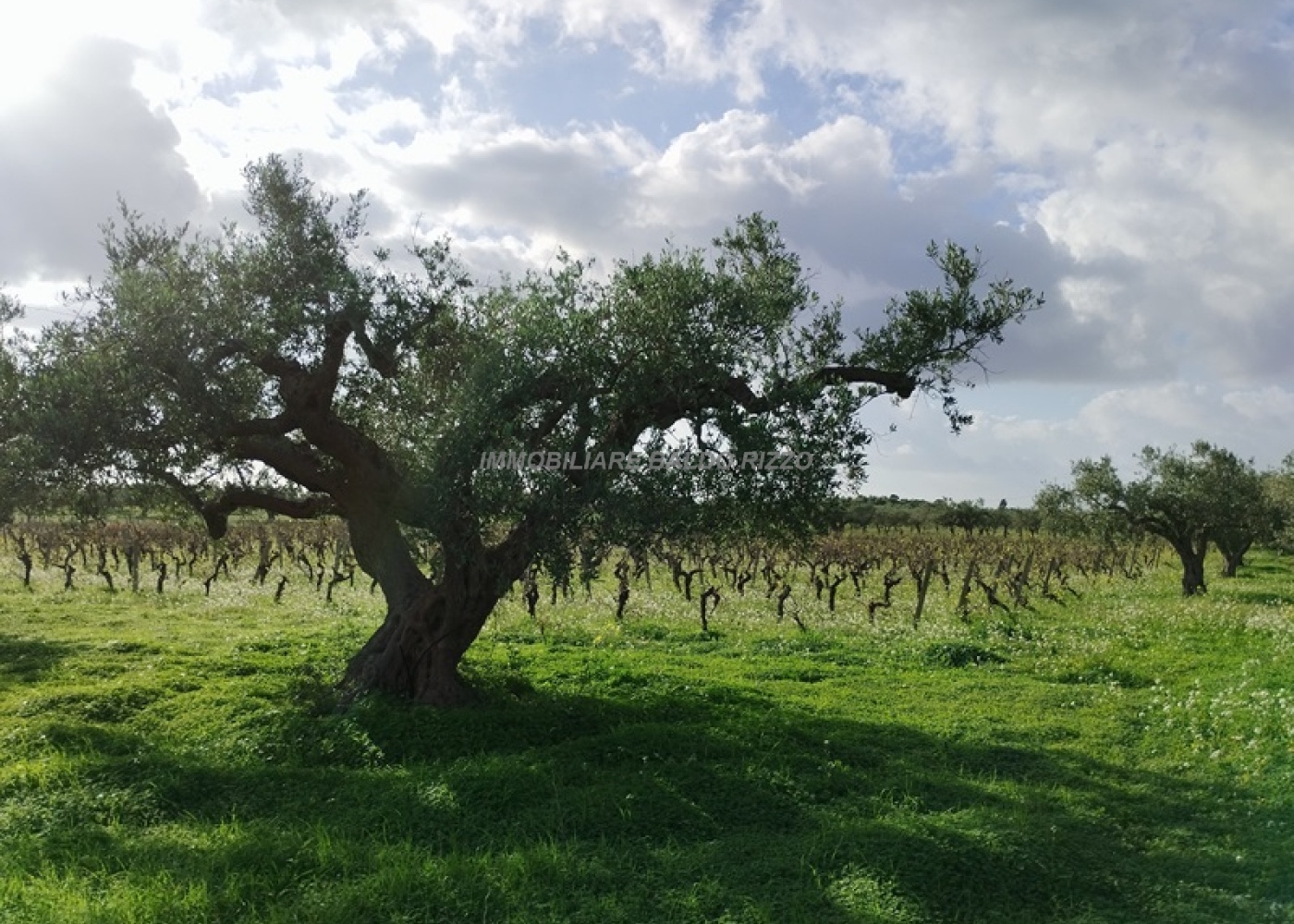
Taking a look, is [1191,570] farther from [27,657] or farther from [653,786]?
[27,657]

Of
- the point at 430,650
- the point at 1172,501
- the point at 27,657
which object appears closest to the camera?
the point at 430,650

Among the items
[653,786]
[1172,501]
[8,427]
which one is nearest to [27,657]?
[8,427]

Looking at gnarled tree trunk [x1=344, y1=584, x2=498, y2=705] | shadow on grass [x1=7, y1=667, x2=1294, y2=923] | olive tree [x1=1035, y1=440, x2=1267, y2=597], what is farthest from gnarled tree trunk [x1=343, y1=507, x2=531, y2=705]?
olive tree [x1=1035, y1=440, x2=1267, y2=597]

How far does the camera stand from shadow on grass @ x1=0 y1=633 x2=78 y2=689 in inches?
741

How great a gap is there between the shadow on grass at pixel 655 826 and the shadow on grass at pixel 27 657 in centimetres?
588

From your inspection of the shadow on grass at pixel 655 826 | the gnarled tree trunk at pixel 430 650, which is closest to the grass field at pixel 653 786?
the shadow on grass at pixel 655 826

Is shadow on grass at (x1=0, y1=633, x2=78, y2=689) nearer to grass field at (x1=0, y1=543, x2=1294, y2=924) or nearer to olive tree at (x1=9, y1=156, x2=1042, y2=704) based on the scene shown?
grass field at (x1=0, y1=543, x2=1294, y2=924)

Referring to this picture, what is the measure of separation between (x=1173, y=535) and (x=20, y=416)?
42971mm

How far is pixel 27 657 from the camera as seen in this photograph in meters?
20.8

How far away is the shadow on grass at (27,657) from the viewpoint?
1883 centimetres

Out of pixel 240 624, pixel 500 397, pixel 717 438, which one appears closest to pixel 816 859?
pixel 717 438

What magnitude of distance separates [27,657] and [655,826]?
16907mm

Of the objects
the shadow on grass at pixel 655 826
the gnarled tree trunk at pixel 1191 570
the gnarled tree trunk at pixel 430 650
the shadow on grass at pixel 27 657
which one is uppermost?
the gnarled tree trunk at pixel 1191 570

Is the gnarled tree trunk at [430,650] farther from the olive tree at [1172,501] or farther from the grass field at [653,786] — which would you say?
the olive tree at [1172,501]
